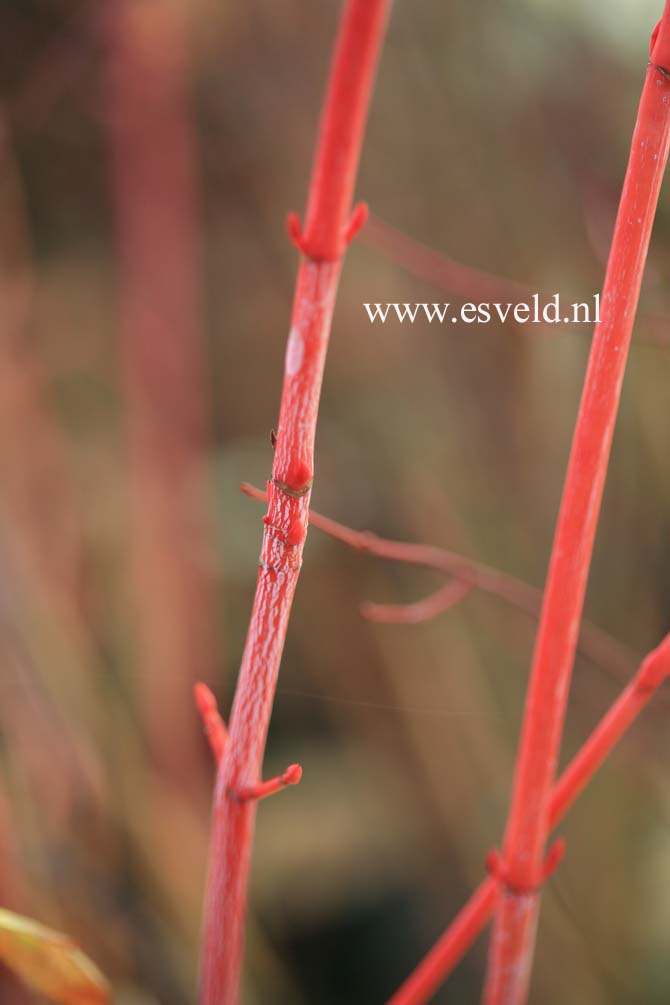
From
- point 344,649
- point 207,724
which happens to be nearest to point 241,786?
point 207,724

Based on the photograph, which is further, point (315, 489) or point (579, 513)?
point (315, 489)

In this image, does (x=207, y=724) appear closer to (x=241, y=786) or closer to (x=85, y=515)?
(x=241, y=786)

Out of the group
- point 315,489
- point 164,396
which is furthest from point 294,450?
point 164,396

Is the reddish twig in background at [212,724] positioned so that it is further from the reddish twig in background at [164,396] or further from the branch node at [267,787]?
the reddish twig in background at [164,396]

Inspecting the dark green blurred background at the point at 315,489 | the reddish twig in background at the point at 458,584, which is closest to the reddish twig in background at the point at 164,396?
the dark green blurred background at the point at 315,489

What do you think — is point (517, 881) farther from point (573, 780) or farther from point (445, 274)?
point (445, 274)
